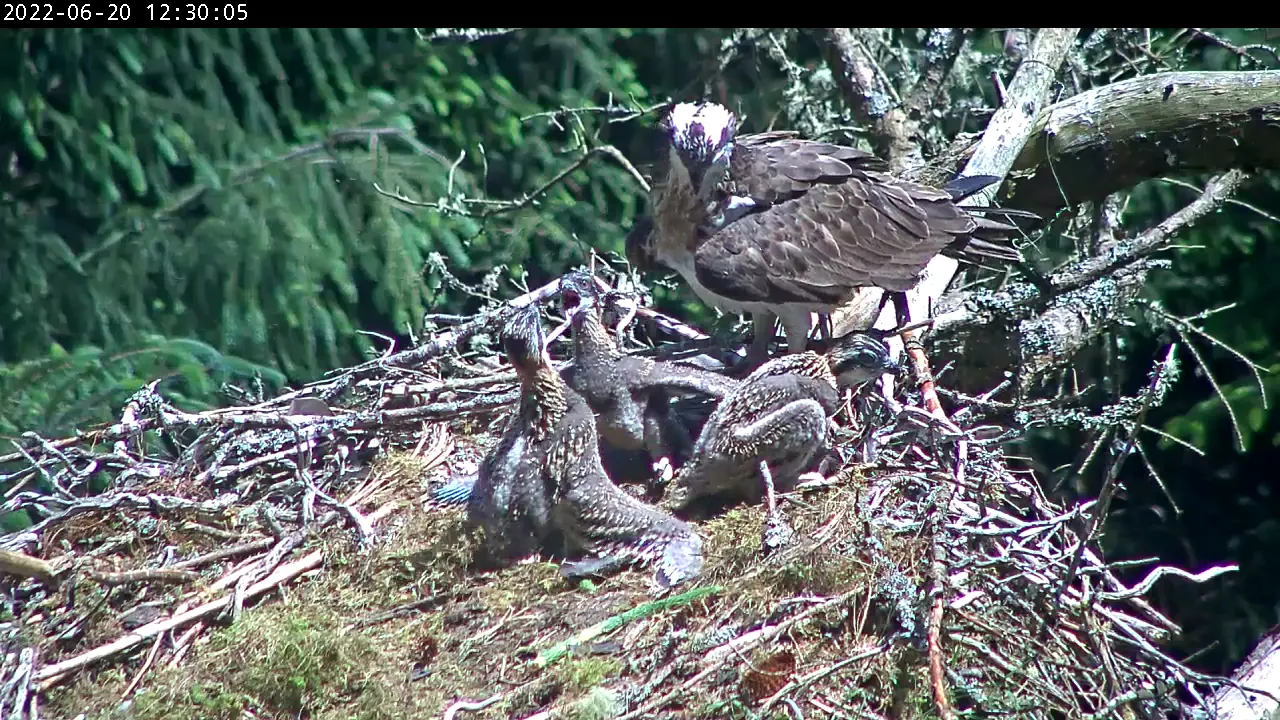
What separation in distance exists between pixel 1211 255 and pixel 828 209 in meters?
2.32

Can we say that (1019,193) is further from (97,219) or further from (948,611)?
(97,219)

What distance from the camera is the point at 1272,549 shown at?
5949 millimetres

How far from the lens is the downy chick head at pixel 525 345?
4117mm

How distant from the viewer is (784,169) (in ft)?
16.4

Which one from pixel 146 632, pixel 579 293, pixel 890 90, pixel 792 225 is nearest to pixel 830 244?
pixel 792 225

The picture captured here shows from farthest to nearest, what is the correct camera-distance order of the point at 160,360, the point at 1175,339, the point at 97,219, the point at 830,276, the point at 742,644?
the point at 97,219
the point at 1175,339
the point at 160,360
the point at 830,276
the point at 742,644

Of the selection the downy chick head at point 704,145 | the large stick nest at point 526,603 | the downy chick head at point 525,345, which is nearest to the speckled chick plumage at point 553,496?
the downy chick head at point 525,345

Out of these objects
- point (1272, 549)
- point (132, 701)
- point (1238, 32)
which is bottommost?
point (1272, 549)

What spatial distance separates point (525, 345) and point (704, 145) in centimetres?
127

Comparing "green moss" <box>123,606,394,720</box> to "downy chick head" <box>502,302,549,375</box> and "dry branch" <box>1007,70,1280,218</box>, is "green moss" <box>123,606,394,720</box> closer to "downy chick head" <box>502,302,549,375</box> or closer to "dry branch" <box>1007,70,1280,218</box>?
"downy chick head" <box>502,302,549,375</box>

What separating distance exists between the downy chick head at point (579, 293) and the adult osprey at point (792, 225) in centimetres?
36

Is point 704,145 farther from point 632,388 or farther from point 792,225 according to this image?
point 632,388

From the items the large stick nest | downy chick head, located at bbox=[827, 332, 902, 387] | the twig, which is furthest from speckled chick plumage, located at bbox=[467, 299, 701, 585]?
downy chick head, located at bbox=[827, 332, 902, 387]

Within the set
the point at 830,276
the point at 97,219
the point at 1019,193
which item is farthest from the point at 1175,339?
the point at 97,219
